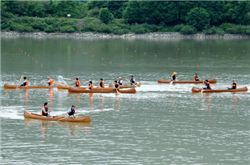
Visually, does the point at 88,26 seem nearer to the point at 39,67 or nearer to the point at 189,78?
the point at 39,67

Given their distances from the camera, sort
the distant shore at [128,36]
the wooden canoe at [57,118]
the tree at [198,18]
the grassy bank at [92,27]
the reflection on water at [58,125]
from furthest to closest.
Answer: the tree at [198,18] < the grassy bank at [92,27] < the distant shore at [128,36] < the wooden canoe at [57,118] < the reflection on water at [58,125]

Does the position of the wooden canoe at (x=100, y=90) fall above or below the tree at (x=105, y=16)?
below

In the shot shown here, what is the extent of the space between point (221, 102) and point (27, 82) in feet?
62.8

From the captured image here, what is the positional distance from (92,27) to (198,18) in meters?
23.2

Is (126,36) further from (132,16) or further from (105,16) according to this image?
(132,16)

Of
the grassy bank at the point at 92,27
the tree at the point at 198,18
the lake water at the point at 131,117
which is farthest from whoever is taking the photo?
the tree at the point at 198,18

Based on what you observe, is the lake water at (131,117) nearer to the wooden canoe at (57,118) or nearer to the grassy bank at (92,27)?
the wooden canoe at (57,118)

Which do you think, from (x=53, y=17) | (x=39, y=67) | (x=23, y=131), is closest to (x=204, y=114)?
(x=23, y=131)

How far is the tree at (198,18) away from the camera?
568ft

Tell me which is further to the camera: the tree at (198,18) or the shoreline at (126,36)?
the tree at (198,18)

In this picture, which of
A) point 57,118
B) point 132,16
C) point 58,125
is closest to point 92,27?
point 132,16

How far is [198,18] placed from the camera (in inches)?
6826

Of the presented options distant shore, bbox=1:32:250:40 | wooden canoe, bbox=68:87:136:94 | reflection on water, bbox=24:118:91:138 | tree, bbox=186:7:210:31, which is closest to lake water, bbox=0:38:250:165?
reflection on water, bbox=24:118:91:138

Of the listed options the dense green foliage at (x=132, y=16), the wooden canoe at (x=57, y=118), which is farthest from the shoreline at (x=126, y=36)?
the wooden canoe at (x=57, y=118)
